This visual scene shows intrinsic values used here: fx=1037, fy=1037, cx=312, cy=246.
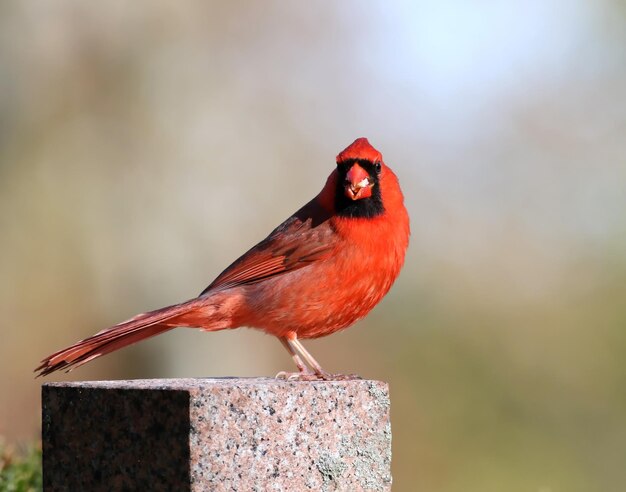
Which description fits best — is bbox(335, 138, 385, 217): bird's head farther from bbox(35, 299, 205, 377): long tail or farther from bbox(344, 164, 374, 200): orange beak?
bbox(35, 299, 205, 377): long tail

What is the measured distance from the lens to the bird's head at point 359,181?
421 cm

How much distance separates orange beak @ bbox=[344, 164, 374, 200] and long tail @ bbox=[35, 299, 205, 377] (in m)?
0.79

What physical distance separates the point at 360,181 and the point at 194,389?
135cm

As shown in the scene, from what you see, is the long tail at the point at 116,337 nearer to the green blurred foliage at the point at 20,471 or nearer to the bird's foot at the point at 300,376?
the bird's foot at the point at 300,376

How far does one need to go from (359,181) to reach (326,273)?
411mm

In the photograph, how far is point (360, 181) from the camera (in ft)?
13.8

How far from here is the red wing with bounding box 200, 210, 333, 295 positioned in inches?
172

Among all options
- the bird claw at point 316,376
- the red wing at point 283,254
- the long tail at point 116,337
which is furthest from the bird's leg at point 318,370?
the long tail at point 116,337

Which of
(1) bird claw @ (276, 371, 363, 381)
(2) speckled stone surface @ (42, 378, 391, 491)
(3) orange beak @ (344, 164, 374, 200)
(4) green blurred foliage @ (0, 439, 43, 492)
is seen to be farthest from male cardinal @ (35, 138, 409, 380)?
(4) green blurred foliage @ (0, 439, 43, 492)

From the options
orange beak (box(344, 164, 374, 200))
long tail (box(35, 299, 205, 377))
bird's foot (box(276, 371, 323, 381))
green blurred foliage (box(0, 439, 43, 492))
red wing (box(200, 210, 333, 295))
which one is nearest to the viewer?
long tail (box(35, 299, 205, 377))

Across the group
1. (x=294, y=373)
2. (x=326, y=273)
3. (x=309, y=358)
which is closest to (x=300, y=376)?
(x=294, y=373)

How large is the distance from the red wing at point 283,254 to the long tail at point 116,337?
0.25m

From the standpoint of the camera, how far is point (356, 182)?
419 centimetres

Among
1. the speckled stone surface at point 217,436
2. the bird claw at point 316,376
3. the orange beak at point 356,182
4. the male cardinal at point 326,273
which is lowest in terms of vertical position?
the speckled stone surface at point 217,436
